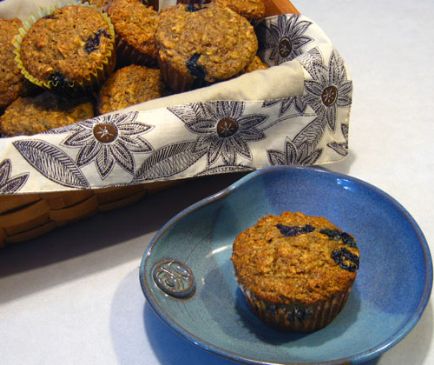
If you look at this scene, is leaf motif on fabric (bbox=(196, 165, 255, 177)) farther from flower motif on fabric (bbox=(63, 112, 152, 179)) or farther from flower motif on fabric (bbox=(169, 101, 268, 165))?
flower motif on fabric (bbox=(63, 112, 152, 179))

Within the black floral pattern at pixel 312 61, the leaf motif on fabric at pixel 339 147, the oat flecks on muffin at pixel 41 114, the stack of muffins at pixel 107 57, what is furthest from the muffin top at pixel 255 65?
the oat flecks on muffin at pixel 41 114

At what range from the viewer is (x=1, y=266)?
1.25 metres

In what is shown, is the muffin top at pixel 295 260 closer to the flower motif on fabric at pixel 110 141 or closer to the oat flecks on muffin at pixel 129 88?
the flower motif on fabric at pixel 110 141

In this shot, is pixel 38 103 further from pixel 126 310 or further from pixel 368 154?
pixel 368 154

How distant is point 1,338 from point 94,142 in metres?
0.40

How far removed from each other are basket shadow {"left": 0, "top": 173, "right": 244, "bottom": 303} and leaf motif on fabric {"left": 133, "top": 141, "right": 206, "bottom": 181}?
188 mm

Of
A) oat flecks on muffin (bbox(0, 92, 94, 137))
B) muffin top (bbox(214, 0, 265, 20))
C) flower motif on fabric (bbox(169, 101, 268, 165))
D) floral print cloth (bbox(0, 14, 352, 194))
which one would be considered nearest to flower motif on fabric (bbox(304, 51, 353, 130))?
floral print cloth (bbox(0, 14, 352, 194))

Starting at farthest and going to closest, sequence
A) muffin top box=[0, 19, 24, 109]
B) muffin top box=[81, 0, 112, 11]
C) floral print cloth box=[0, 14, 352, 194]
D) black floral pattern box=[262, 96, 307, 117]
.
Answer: muffin top box=[81, 0, 112, 11], muffin top box=[0, 19, 24, 109], black floral pattern box=[262, 96, 307, 117], floral print cloth box=[0, 14, 352, 194]

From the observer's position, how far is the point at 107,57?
50.9 inches

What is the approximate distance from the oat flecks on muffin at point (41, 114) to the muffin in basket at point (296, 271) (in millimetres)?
469

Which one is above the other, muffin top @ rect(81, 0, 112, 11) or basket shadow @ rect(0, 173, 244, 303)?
muffin top @ rect(81, 0, 112, 11)

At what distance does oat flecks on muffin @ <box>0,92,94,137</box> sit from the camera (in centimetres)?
125

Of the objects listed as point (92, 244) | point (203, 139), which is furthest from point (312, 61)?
point (92, 244)

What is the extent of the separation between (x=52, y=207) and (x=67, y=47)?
34cm
